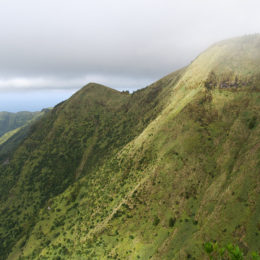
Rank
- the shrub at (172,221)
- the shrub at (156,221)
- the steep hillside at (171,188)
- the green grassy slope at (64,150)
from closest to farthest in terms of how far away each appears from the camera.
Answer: the steep hillside at (171,188), the shrub at (172,221), the shrub at (156,221), the green grassy slope at (64,150)

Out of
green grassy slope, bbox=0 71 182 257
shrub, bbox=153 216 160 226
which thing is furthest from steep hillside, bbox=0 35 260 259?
green grassy slope, bbox=0 71 182 257

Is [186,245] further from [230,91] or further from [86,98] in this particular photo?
[86,98]

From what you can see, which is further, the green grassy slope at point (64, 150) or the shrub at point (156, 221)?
the green grassy slope at point (64, 150)

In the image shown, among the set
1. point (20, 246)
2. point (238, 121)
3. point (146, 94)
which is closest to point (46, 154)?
point (20, 246)

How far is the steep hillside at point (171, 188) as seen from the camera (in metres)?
49.3

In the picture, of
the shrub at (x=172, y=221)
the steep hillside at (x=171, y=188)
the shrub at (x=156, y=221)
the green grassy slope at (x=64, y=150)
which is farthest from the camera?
the green grassy slope at (x=64, y=150)

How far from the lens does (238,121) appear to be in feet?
226

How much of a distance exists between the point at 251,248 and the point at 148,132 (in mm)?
60851

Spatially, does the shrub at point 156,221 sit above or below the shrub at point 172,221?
below

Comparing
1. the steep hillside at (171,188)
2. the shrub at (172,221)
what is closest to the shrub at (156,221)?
the steep hillside at (171,188)

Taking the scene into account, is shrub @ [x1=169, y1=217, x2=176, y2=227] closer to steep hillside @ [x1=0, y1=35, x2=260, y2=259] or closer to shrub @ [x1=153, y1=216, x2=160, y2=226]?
steep hillside @ [x1=0, y1=35, x2=260, y2=259]

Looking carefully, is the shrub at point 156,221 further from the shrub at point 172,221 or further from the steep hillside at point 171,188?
the shrub at point 172,221

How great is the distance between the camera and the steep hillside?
49.3 metres

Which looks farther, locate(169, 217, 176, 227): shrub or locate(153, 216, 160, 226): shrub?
locate(153, 216, 160, 226): shrub
